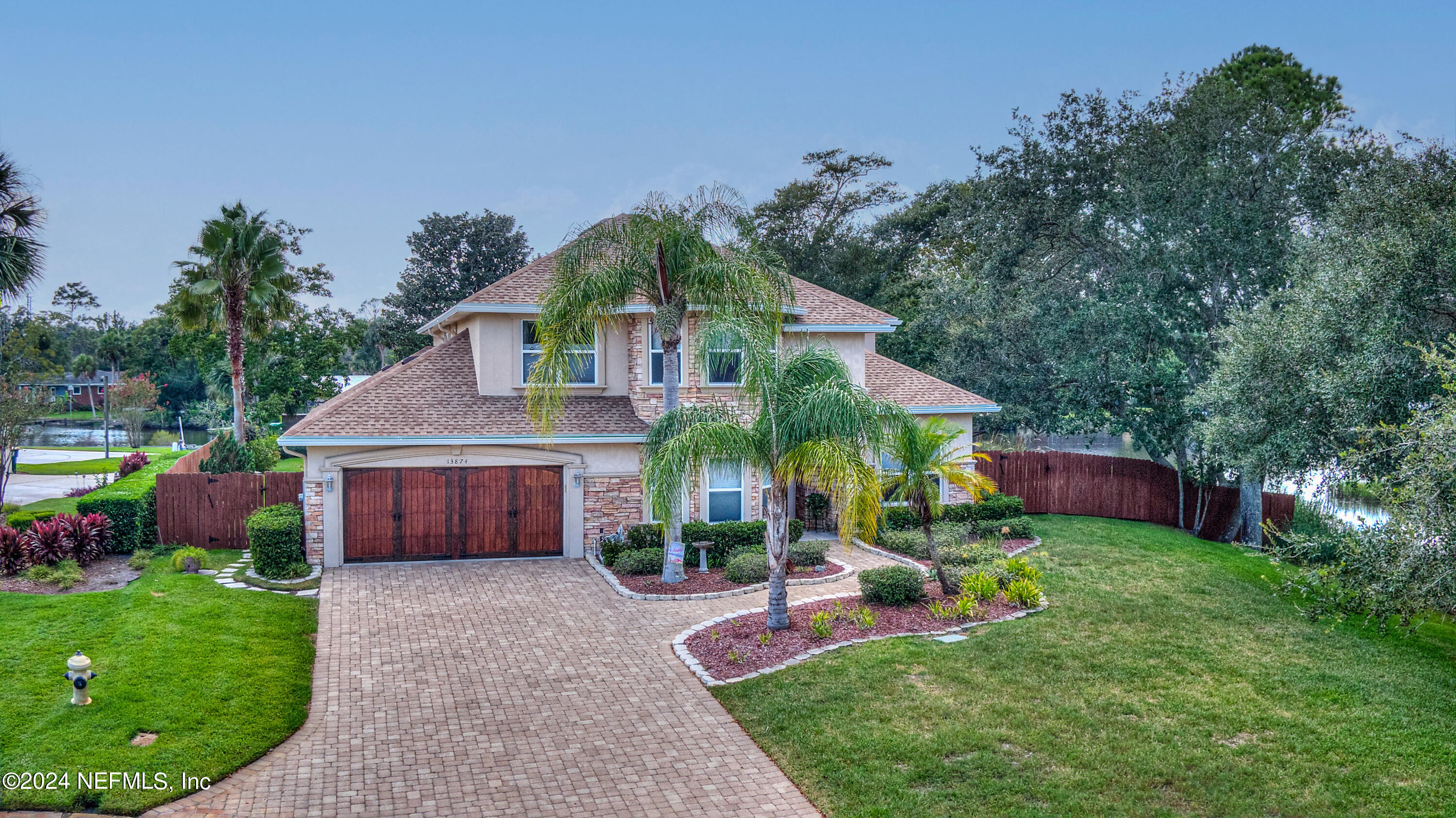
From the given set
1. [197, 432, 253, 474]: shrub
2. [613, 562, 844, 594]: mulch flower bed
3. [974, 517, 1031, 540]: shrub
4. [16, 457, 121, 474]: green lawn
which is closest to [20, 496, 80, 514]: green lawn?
[197, 432, 253, 474]: shrub

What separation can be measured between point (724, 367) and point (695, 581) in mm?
4019

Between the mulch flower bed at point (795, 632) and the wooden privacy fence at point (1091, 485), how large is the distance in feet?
37.6

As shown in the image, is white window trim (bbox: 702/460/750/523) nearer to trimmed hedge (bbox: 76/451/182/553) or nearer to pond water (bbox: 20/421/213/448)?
trimmed hedge (bbox: 76/451/182/553)

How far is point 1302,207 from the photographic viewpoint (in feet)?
67.5

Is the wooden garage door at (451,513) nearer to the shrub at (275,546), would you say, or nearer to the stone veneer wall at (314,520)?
the stone veneer wall at (314,520)

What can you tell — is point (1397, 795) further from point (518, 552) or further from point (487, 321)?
point (487, 321)

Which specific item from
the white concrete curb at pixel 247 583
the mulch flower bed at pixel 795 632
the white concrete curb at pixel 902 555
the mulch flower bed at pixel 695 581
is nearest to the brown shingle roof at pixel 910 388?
the white concrete curb at pixel 902 555

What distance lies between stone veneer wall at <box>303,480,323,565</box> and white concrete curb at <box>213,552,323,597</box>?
267 mm

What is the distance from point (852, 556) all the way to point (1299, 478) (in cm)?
839

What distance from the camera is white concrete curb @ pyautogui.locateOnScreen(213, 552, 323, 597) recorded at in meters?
14.8

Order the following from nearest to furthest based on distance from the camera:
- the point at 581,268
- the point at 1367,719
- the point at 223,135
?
the point at 1367,719, the point at 581,268, the point at 223,135

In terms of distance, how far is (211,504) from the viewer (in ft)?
60.7

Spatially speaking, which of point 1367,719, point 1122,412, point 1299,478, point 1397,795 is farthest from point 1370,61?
point 1397,795

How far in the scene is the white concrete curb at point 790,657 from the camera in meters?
10.7
